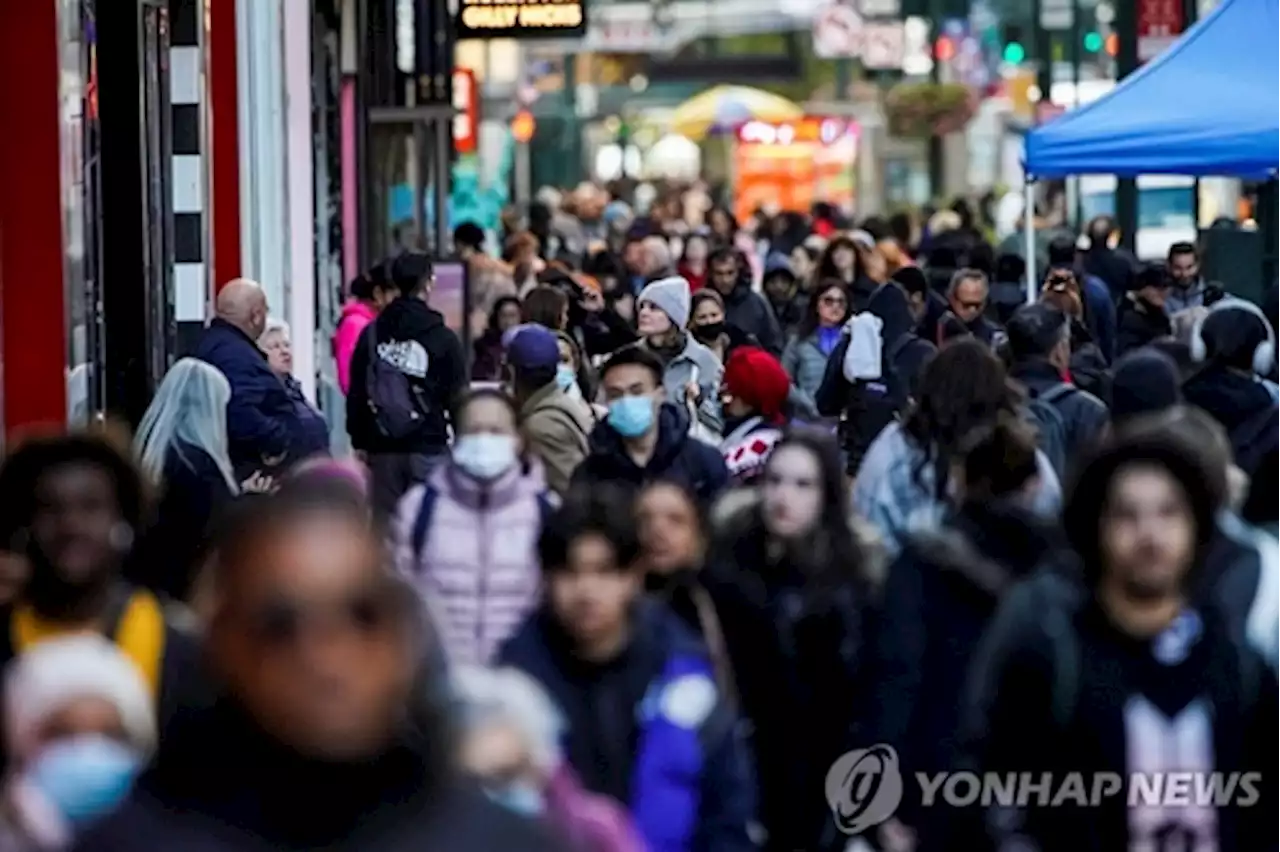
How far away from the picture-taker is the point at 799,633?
26.3 feet

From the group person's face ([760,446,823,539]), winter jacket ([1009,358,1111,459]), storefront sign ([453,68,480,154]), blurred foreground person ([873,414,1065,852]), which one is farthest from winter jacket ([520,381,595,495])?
storefront sign ([453,68,480,154])

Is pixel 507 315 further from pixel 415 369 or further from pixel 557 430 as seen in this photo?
pixel 557 430

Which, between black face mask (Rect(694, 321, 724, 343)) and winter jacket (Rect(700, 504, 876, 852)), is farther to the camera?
black face mask (Rect(694, 321, 724, 343))

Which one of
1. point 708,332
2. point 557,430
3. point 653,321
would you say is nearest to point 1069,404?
point 557,430

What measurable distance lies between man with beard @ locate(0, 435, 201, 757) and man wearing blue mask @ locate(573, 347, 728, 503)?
3.68 metres

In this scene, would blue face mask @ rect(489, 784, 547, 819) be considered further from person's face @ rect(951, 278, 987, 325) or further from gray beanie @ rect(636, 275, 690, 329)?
person's face @ rect(951, 278, 987, 325)

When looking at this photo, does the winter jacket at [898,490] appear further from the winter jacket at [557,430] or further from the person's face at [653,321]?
the person's face at [653,321]

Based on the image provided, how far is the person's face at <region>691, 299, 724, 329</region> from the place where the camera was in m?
15.8

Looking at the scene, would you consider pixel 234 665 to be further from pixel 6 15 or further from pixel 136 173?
pixel 136 173

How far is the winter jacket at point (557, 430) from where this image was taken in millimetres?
11430

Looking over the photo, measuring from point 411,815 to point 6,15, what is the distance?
8.67 meters

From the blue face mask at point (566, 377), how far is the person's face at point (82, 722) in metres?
8.36

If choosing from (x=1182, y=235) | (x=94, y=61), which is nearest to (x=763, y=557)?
(x=94, y=61)

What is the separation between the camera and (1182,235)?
3369cm
